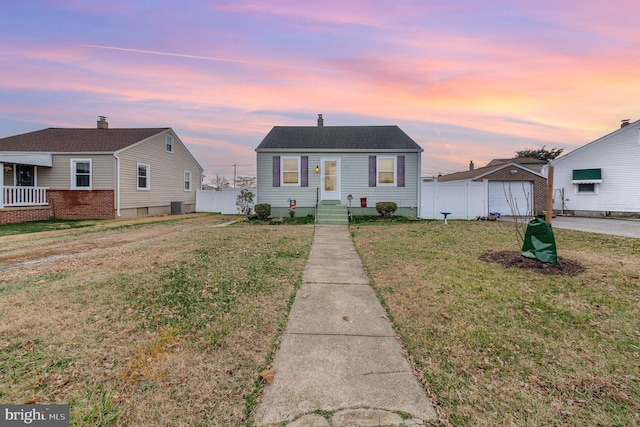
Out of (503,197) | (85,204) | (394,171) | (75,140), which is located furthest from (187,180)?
(503,197)

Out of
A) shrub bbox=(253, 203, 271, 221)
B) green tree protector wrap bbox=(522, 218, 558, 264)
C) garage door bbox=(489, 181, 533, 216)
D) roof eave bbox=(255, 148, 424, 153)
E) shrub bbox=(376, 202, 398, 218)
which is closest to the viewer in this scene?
green tree protector wrap bbox=(522, 218, 558, 264)

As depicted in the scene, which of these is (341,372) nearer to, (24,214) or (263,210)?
(263,210)

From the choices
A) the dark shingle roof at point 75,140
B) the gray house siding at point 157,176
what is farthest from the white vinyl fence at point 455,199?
the dark shingle roof at point 75,140

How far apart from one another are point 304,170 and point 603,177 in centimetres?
1939

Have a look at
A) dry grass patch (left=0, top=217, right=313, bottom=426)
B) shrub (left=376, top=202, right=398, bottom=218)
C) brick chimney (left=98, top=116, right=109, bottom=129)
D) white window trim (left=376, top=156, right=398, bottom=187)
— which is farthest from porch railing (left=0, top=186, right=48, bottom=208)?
white window trim (left=376, top=156, right=398, bottom=187)

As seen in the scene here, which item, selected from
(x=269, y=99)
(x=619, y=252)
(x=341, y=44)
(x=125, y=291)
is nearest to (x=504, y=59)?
(x=341, y=44)

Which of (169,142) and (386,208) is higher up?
(169,142)

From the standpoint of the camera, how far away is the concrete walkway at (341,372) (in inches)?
76.5

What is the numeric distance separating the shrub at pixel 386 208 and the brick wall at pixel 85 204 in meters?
15.0

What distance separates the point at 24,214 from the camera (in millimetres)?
14305

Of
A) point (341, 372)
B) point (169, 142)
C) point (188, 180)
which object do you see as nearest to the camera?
point (341, 372)

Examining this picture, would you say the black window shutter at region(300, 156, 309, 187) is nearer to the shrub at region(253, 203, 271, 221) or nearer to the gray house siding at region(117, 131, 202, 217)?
the shrub at region(253, 203, 271, 221)

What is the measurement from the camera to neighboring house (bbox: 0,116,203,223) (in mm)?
15266

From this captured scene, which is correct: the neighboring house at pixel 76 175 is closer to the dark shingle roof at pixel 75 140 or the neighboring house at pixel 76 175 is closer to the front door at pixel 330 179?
the dark shingle roof at pixel 75 140
